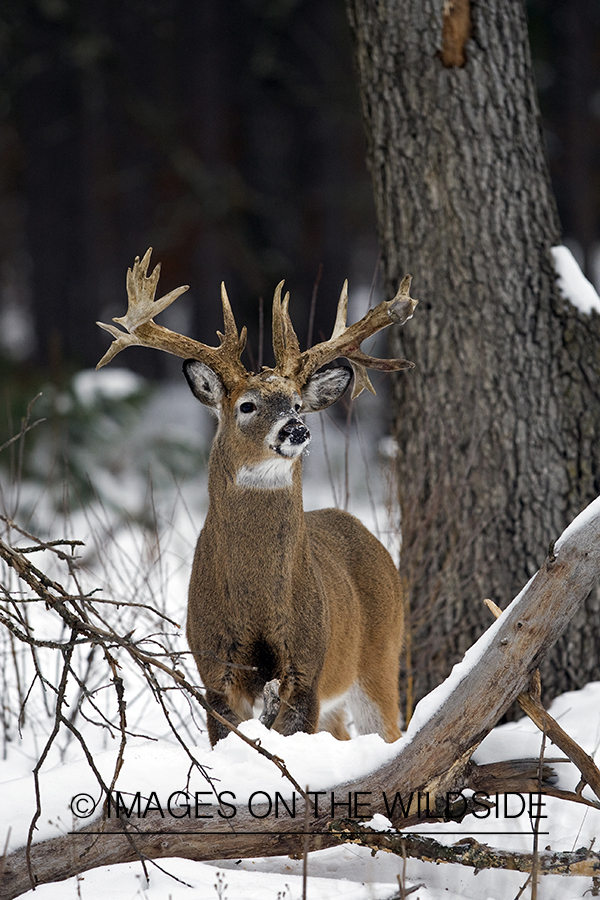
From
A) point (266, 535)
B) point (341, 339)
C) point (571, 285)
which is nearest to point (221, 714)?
point (266, 535)

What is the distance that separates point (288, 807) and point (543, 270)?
3.42 metres

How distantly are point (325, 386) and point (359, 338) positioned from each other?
11.0 inches

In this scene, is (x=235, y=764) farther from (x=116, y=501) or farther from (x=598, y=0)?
(x=598, y=0)

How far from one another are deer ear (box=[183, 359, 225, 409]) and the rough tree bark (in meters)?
1.62

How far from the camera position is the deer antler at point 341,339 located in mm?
4402

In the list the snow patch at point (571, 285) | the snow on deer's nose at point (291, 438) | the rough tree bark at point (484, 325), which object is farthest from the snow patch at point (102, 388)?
the snow on deer's nose at point (291, 438)

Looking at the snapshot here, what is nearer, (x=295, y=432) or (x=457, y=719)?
(x=457, y=719)

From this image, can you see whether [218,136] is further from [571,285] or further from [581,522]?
[581,522]

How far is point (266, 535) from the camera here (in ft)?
13.8

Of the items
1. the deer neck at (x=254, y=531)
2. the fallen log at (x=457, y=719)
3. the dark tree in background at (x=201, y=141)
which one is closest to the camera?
the fallen log at (x=457, y=719)

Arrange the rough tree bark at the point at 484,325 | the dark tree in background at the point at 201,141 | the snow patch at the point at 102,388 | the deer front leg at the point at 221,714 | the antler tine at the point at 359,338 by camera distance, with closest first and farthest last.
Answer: the deer front leg at the point at 221,714
the antler tine at the point at 359,338
the rough tree bark at the point at 484,325
the snow patch at the point at 102,388
the dark tree in background at the point at 201,141

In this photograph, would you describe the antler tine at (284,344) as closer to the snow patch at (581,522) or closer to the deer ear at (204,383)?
the deer ear at (204,383)

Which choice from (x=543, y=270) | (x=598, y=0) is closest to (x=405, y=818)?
(x=543, y=270)

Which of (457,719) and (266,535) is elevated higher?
(266,535)
